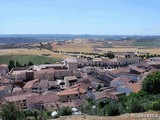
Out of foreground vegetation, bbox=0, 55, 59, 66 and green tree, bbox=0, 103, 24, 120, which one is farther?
foreground vegetation, bbox=0, 55, 59, 66

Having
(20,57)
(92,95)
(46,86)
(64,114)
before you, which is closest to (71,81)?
(46,86)

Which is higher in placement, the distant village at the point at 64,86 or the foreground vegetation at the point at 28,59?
the distant village at the point at 64,86

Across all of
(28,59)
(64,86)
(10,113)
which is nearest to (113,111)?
(10,113)

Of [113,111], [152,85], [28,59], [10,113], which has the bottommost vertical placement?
[28,59]

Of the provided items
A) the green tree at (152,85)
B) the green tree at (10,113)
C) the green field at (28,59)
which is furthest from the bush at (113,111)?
the green field at (28,59)

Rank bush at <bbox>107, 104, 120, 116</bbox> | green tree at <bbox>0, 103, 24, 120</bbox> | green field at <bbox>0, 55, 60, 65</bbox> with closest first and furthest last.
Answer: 1. green tree at <bbox>0, 103, 24, 120</bbox>
2. bush at <bbox>107, 104, 120, 116</bbox>
3. green field at <bbox>0, 55, 60, 65</bbox>

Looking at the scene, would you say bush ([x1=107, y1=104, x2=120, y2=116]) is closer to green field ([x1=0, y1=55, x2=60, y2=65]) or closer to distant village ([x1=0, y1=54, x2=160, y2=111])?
distant village ([x1=0, y1=54, x2=160, y2=111])

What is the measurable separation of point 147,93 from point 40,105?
14096 millimetres

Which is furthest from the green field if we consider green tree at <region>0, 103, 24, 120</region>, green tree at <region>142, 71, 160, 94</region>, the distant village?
green tree at <region>0, 103, 24, 120</region>

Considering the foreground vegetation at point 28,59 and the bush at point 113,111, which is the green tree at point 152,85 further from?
the foreground vegetation at point 28,59

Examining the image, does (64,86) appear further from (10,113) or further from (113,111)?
(10,113)

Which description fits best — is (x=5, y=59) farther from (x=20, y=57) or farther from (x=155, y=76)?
(x=155, y=76)

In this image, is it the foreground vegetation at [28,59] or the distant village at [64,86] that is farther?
the foreground vegetation at [28,59]

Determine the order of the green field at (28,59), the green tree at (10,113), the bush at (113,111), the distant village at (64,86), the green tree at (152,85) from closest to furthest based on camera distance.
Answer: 1. the green tree at (10,113)
2. the bush at (113,111)
3. the green tree at (152,85)
4. the distant village at (64,86)
5. the green field at (28,59)
